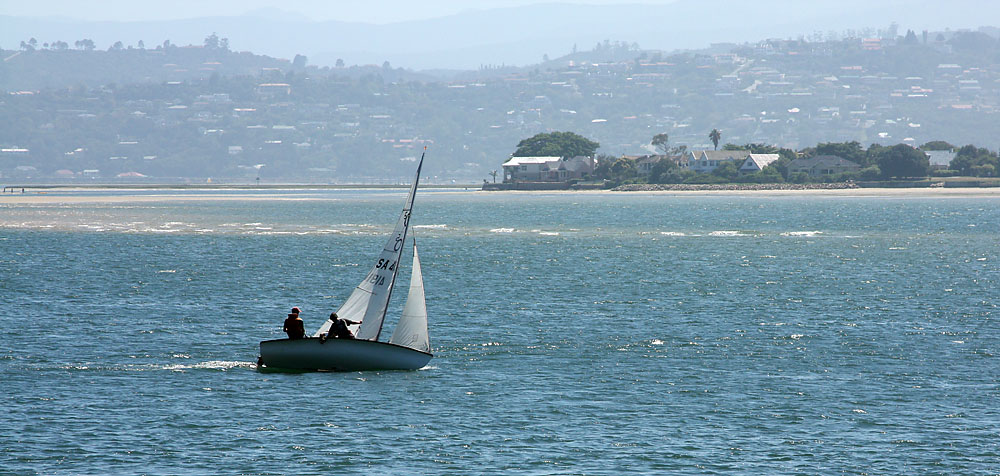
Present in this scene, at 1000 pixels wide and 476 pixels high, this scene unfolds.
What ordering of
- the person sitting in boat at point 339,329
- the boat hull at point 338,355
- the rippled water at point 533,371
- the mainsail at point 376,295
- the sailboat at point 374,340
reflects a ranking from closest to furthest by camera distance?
the rippled water at point 533,371
the person sitting in boat at point 339,329
the boat hull at point 338,355
the sailboat at point 374,340
the mainsail at point 376,295

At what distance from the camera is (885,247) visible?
93.7 meters

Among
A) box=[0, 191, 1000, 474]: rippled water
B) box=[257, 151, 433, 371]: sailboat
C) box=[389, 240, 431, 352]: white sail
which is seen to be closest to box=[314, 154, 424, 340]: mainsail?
box=[257, 151, 433, 371]: sailboat

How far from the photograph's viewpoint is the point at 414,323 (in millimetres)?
36906

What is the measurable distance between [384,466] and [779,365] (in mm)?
17285

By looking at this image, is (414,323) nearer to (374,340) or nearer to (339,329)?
(374,340)

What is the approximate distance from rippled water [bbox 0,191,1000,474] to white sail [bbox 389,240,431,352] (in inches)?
47.0

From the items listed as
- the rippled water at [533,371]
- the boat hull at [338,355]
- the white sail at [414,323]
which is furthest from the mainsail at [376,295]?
the rippled water at [533,371]

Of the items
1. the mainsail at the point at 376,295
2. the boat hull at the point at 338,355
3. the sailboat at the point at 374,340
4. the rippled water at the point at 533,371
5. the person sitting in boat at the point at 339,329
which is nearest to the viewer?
the rippled water at the point at 533,371

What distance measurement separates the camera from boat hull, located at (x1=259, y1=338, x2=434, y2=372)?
35.3m

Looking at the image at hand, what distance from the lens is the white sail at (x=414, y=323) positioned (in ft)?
120

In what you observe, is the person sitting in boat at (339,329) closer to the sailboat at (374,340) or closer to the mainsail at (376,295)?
the sailboat at (374,340)

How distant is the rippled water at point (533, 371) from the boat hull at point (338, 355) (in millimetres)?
447

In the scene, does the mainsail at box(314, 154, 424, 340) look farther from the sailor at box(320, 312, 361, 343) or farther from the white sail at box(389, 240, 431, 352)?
the sailor at box(320, 312, 361, 343)

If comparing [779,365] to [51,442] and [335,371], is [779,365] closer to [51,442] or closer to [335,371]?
[335,371]
